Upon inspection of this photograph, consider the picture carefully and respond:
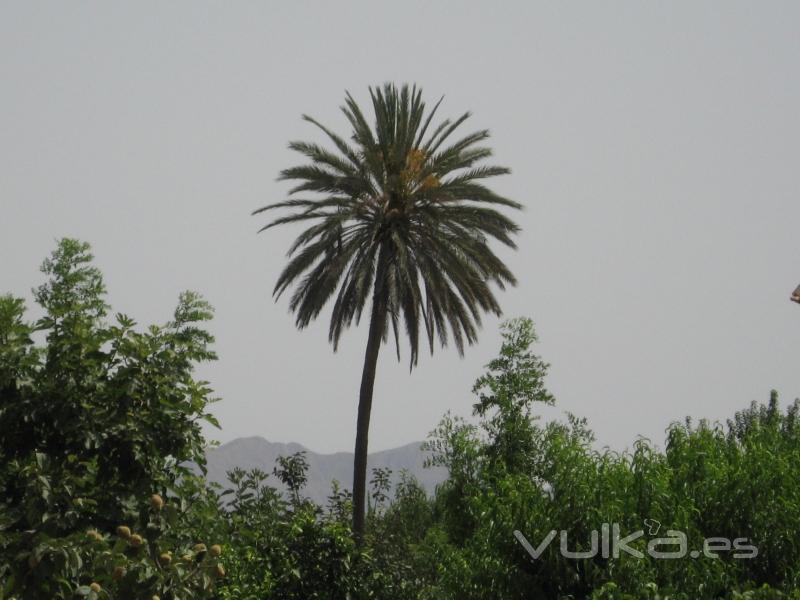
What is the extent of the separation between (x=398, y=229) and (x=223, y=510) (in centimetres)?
1311

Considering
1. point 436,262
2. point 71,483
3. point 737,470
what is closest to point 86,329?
point 71,483

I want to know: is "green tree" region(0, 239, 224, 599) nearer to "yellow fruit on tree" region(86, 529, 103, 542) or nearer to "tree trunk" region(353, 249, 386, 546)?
"yellow fruit on tree" region(86, 529, 103, 542)

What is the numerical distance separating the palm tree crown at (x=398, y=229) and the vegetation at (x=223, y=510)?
7.35 m

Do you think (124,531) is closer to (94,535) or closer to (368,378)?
(94,535)

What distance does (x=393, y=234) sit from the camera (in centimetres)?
3020

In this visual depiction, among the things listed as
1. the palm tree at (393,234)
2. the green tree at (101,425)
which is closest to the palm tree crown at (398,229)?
the palm tree at (393,234)

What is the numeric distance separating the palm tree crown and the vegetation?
7.35 m

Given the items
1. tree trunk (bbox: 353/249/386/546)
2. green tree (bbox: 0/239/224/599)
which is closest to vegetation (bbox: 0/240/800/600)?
green tree (bbox: 0/239/224/599)

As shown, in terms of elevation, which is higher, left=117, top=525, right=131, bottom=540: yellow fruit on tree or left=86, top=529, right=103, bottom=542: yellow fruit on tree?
left=117, top=525, right=131, bottom=540: yellow fruit on tree

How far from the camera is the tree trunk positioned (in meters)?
30.7

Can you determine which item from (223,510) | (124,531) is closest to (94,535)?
(124,531)

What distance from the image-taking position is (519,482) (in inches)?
→ 747

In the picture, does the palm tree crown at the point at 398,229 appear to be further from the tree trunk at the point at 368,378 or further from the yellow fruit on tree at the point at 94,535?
the yellow fruit on tree at the point at 94,535

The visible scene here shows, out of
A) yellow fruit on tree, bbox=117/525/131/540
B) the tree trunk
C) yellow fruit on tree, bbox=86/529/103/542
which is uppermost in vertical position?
the tree trunk
